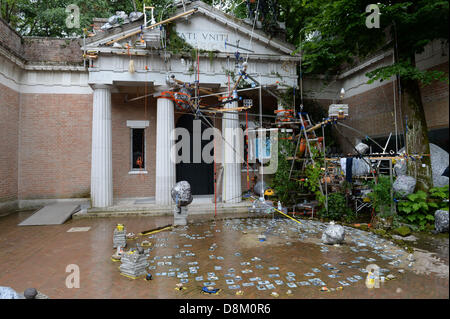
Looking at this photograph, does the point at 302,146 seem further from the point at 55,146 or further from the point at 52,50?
the point at 52,50

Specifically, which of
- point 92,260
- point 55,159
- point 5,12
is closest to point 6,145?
point 55,159

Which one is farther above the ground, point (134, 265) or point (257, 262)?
point (134, 265)

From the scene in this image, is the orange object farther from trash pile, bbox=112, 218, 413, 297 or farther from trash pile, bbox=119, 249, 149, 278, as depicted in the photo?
trash pile, bbox=119, 249, 149, 278

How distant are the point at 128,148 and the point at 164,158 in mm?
3840

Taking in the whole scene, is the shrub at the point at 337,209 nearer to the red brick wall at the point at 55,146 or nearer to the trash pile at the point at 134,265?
the trash pile at the point at 134,265

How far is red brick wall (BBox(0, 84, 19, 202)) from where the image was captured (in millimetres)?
14047

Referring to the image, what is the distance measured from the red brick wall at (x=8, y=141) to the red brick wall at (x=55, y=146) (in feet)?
1.25

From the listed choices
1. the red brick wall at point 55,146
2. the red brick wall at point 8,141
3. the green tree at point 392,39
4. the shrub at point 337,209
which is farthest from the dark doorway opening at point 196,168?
the red brick wall at point 8,141

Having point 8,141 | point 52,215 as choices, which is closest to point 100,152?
point 52,215

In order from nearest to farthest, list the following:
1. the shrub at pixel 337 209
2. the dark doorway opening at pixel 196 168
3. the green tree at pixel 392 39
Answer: the green tree at pixel 392 39 < the shrub at pixel 337 209 < the dark doorway opening at pixel 196 168

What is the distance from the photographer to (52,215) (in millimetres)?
13062

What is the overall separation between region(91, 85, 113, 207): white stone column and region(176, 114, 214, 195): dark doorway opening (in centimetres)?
472

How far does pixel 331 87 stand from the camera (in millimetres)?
18344

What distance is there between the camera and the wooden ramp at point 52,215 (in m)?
12.2
